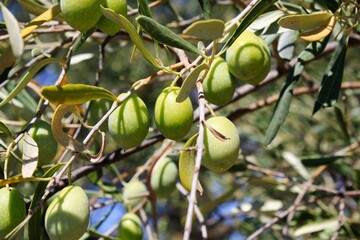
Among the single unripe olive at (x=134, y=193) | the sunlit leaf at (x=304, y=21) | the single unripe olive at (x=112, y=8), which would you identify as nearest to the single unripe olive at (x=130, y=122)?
the single unripe olive at (x=112, y=8)

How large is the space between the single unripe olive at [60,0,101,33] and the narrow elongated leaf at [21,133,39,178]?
17 cm

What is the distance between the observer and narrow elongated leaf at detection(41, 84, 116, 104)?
0.74 m

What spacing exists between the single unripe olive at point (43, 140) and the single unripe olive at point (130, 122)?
15cm

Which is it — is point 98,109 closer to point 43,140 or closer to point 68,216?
point 43,140

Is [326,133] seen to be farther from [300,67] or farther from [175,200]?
[300,67]

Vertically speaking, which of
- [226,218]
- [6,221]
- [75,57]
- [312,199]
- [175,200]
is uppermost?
[6,221]

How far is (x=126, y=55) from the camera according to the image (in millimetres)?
2844

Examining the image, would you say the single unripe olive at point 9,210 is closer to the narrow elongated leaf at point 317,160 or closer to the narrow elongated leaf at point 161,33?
the narrow elongated leaf at point 161,33

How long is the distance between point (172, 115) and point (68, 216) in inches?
7.2

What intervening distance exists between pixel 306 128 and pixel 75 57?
0.96m

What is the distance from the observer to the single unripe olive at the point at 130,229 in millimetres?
1220

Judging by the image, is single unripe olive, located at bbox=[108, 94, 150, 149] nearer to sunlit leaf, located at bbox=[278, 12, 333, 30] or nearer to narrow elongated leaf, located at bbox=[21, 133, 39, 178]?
narrow elongated leaf, located at bbox=[21, 133, 39, 178]

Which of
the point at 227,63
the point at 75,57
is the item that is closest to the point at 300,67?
the point at 227,63

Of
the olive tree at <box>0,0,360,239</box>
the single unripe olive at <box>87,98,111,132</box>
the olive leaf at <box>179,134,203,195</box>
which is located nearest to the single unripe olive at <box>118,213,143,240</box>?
the olive tree at <box>0,0,360,239</box>
